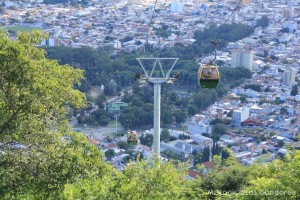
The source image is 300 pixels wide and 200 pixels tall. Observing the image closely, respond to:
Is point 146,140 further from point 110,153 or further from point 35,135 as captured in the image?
point 35,135

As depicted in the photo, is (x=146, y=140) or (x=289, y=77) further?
(x=289, y=77)

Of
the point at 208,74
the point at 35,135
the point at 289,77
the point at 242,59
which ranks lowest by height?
the point at 289,77

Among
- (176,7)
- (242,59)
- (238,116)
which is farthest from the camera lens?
(176,7)

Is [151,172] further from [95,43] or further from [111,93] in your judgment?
[95,43]

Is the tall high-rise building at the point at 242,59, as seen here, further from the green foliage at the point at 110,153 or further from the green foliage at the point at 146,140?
the green foliage at the point at 110,153

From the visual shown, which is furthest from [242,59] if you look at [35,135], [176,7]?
[35,135]

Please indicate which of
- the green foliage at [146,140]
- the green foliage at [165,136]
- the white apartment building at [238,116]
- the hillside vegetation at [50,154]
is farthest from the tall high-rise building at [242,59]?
the hillside vegetation at [50,154]

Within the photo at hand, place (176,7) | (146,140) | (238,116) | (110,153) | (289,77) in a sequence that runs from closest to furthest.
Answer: (110,153), (146,140), (238,116), (289,77), (176,7)

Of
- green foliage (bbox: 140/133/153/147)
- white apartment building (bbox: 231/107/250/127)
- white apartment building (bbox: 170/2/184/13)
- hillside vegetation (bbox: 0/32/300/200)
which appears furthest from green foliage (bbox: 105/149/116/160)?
white apartment building (bbox: 170/2/184/13)

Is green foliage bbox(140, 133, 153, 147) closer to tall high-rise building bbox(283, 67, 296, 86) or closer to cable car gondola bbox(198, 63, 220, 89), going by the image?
tall high-rise building bbox(283, 67, 296, 86)
